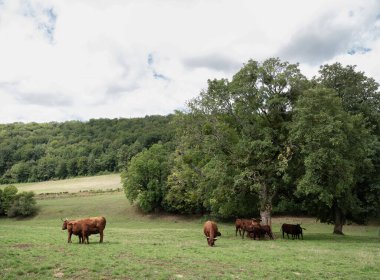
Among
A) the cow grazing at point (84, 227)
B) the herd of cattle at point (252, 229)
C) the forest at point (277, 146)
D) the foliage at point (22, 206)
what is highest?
the forest at point (277, 146)

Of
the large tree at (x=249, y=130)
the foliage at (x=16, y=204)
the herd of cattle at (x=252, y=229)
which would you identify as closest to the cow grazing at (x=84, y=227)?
the herd of cattle at (x=252, y=229)

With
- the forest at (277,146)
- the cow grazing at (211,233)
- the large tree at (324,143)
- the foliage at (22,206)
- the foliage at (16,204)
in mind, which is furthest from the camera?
the foliage at (16,204)

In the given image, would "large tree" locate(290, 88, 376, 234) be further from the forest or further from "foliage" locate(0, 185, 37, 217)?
"foliage" locate(0, 185, 37, 217)

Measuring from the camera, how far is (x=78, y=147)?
161250mm

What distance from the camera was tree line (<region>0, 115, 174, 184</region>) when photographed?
463ft

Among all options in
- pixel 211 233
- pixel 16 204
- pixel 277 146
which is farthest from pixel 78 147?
pixel 211 233

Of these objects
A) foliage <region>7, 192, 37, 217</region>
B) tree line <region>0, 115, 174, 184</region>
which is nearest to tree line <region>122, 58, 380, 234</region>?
foliage <region>7, 192, 37, 217</region>

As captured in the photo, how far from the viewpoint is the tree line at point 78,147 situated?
141 metres

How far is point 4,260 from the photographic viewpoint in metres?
15.4

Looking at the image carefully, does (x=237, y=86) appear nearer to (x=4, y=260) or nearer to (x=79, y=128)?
(x=4, y=260)

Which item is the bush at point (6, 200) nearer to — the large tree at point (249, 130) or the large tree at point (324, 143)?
the large tree at point (249, 130)

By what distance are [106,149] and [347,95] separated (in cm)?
11987

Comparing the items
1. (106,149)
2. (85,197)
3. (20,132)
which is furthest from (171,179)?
(20,132)

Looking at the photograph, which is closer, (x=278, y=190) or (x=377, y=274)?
(x=377, y=274)
